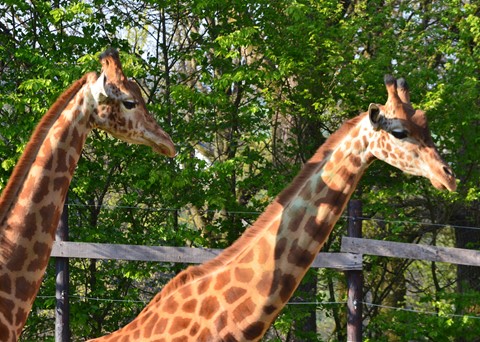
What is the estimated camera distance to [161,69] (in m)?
11.9

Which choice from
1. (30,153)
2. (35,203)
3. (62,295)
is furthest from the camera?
(62,295)

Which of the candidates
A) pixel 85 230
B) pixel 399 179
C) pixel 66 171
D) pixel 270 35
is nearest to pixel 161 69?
pixel 270 35

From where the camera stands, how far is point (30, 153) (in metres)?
4.82

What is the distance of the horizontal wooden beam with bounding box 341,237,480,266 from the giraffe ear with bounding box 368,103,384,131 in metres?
4.00

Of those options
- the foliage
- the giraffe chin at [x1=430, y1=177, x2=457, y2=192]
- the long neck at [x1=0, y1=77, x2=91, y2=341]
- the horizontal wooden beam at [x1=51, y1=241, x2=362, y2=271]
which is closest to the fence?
the horizontal wooden beam at [x1=51, y1=241, x2=362, y2=271]

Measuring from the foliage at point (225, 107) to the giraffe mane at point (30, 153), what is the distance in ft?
17.3

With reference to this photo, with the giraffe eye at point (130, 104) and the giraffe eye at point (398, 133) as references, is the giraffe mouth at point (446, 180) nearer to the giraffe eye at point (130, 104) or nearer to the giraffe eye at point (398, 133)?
the giraffe eye at point (398, 133)

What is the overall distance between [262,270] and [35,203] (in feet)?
3.87

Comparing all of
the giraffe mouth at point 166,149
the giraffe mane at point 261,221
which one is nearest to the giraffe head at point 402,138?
the giraffe mane at point 261,221

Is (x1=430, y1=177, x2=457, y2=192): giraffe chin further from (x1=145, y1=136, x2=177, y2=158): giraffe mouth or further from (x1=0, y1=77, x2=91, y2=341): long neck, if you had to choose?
(x1=0, y1=77, x2=91, y2=341): long neck

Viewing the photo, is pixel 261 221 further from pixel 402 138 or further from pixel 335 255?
pixel 335 255

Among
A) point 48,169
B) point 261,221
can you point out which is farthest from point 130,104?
point 261,221

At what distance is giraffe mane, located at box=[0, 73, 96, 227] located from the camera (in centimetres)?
468

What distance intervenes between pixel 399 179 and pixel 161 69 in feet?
10.8
